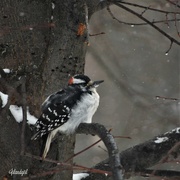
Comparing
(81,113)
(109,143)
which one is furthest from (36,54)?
(109,143)

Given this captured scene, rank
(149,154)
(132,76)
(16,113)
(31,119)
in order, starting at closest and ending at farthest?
1. (16,113)
2. (31,119)
3. (149,154)
4. (132,76)

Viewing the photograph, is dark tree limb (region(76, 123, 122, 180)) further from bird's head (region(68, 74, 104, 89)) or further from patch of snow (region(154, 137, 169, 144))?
patch of snow (region(154, 137, 169, 144))

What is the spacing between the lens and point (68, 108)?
426 centimetres

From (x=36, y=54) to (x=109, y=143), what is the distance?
0.99 metres

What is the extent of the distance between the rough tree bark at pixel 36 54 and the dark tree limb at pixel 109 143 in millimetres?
333

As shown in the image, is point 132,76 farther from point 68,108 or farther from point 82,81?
point 68,108

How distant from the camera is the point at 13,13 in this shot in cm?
382

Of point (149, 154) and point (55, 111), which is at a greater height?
point (55, 111)

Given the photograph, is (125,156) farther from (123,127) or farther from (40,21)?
(123,127)

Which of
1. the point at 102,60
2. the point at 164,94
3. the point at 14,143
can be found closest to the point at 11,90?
the point at 14,143

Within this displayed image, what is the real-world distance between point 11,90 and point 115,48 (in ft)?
26.1

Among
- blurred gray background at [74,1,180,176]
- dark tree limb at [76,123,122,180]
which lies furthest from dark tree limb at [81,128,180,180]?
blurred gray background at [74,1,180,176]

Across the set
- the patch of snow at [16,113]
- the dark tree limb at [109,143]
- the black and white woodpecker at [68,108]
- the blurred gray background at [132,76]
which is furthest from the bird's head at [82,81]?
the blurred gray background at [132,76]

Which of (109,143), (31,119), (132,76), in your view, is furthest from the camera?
(132,76)
